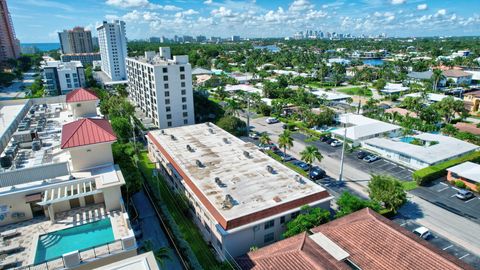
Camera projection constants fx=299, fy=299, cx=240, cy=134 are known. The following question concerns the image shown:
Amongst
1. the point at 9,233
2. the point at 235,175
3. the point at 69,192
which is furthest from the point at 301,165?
the point at 9,233

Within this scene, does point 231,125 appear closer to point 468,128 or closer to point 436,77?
point 468,128

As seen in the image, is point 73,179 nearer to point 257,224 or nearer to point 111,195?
point 111,195

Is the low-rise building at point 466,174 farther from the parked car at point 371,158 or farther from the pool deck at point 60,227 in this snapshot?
the pool deck at point 60,227

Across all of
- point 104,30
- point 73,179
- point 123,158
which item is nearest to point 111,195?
point 73,179

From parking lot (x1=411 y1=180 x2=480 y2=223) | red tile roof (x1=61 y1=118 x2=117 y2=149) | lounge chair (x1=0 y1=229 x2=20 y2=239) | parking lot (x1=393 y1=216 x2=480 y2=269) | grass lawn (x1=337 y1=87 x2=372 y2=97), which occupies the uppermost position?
red tile roof (x1=61 y1=118 x2=117 y2=149)

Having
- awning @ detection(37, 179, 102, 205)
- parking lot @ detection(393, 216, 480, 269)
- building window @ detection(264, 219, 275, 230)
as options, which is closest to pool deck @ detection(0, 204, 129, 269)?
awning @ detection(37, 179, 102, 205)

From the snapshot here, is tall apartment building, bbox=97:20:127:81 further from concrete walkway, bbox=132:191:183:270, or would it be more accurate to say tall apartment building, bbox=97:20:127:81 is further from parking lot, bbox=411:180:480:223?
parking lot, bbox=411:180:480:223
